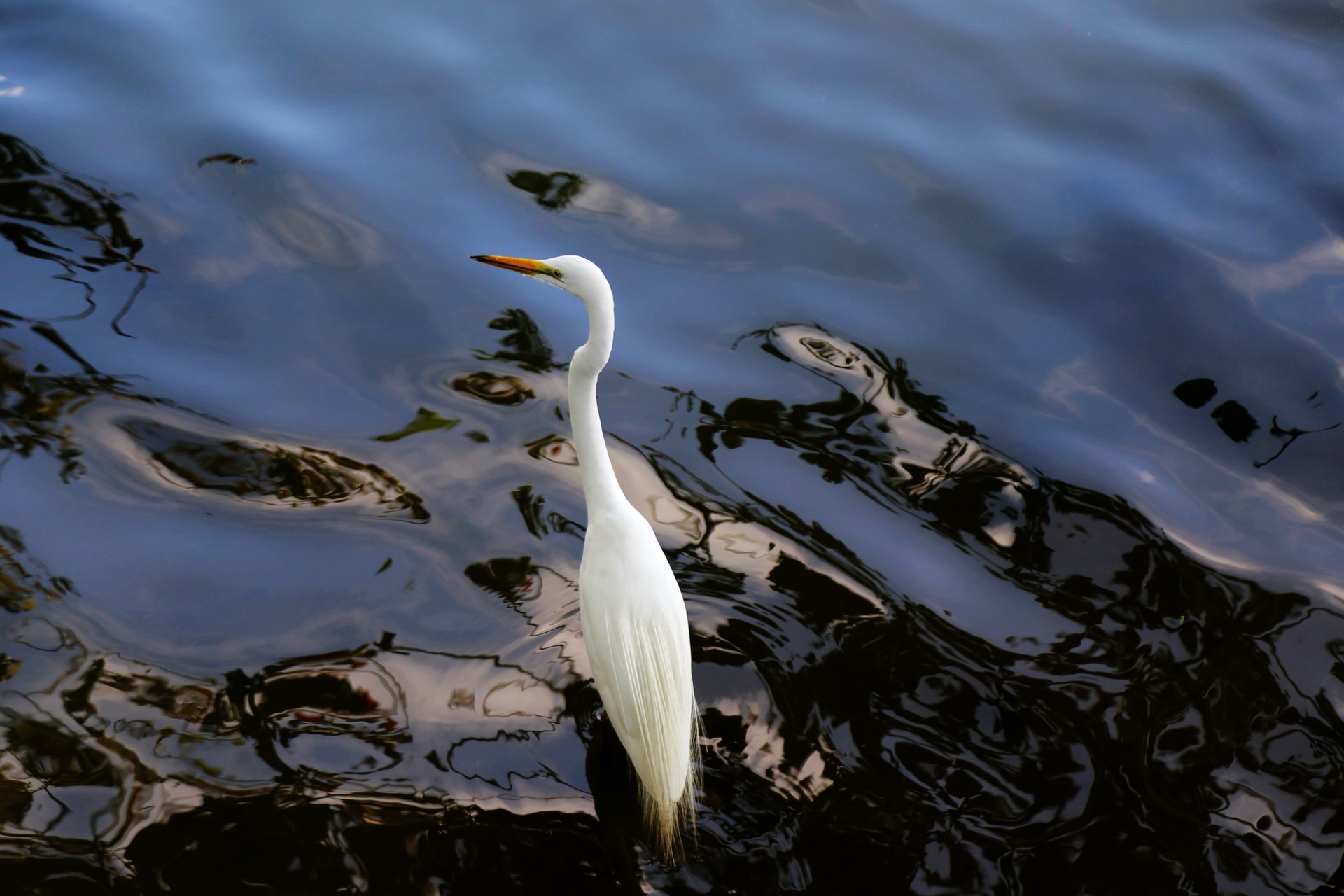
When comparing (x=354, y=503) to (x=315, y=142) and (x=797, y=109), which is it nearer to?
(x=315, y=142)

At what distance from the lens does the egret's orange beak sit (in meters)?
1.54

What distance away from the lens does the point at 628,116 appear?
3123mm

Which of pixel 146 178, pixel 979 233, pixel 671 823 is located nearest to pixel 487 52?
pixel 146 178

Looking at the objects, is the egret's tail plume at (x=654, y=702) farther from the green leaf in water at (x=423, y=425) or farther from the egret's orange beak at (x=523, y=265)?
the green leaf in water at (x=423, y=425)

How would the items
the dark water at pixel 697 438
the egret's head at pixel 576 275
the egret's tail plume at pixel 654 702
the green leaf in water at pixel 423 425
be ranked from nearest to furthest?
the egret's head at pixel 576 275 → the egret's tail plume at pixel 654 702 → the dark water at pixel 697 438 → the green leaf in water at pixel 423 425

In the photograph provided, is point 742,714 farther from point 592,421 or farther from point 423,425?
point 423,425

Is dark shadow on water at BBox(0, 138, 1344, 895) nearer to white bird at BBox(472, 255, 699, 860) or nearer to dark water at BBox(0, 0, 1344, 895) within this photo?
dark water at BBox(0, 0, 1344, 895)

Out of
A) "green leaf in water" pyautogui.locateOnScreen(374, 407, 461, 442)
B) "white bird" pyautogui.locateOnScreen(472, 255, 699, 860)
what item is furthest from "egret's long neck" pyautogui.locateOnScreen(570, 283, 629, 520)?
"green leaf in water" pyautogui.locateOnScreen(374, 407, 461, 442)

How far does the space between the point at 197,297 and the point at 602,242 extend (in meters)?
1.06

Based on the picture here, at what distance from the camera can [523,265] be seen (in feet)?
5.12

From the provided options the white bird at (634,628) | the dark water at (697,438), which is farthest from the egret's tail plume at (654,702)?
the dark water at (697,438)

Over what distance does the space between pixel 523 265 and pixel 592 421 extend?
266mm

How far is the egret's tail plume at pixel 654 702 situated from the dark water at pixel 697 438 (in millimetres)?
161

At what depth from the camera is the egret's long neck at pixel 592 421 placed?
1.53 meters
